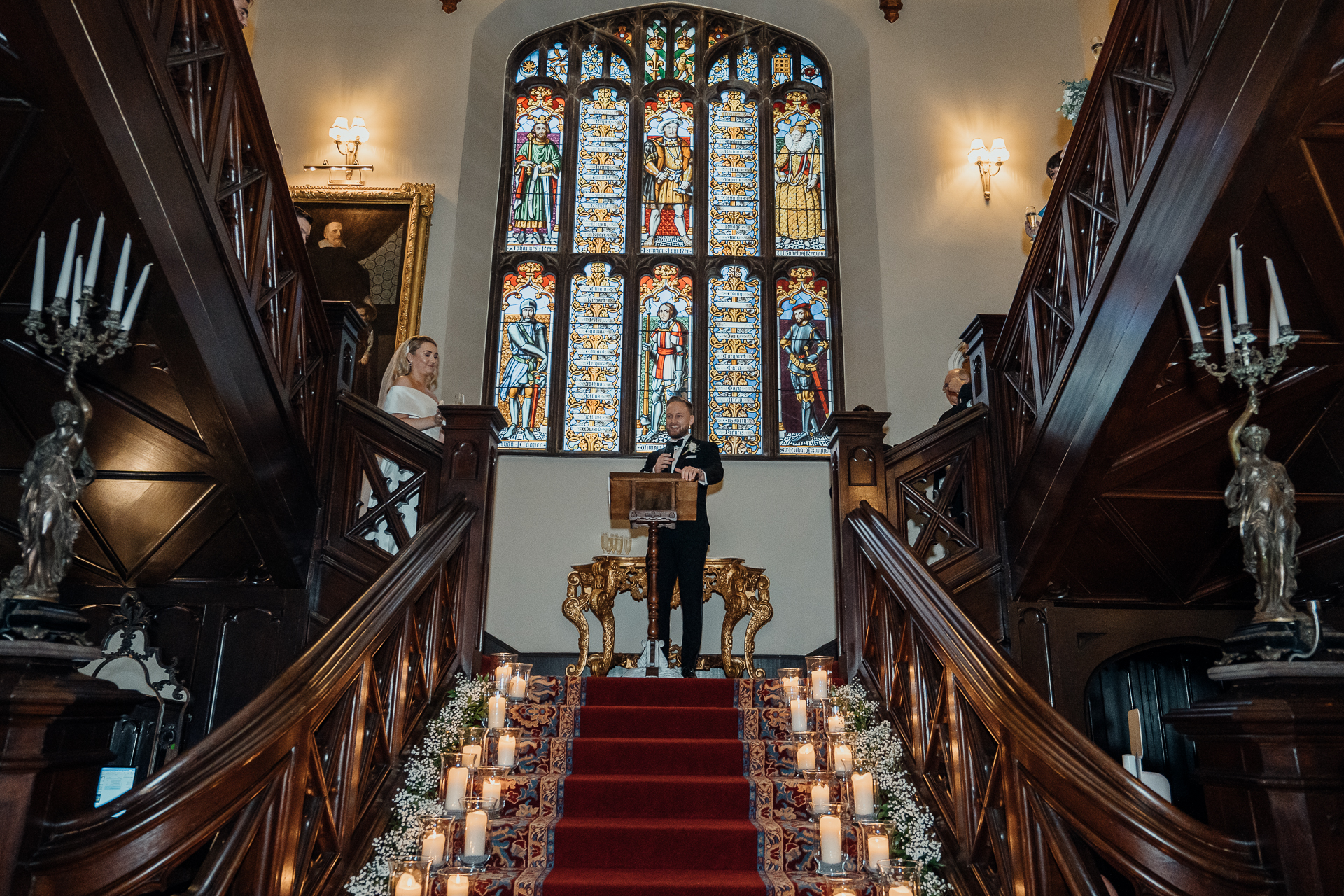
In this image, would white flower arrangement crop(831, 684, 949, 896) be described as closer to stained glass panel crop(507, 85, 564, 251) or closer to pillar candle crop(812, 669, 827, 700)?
pillar candle crop(812, 669, 827, 700)

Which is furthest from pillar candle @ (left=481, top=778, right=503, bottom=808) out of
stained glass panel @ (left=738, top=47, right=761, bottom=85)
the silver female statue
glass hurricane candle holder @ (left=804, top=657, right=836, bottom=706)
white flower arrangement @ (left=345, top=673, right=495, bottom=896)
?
stained glass panel @ (left=738, top=47, right=761, bottom=85)

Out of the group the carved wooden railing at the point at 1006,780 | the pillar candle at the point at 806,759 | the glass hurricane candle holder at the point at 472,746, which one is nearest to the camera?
the carved wooden railing at the point at 1006,780

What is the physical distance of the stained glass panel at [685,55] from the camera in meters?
9.77

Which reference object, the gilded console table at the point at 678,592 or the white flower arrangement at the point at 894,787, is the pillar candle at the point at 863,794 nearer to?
the white flower arrangement at the point at 894,787

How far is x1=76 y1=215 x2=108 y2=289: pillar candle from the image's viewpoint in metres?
3.05

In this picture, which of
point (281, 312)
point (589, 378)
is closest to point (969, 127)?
point (589, 378)

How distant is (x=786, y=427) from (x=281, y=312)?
4.70 metres

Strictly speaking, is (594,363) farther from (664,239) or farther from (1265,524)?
(1265,524)

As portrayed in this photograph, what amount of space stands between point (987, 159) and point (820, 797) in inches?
254

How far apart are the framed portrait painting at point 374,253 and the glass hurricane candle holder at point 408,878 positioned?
5351 mm

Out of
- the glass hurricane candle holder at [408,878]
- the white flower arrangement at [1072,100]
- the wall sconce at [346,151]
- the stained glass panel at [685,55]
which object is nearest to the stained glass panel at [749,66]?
the stained glass panel at [685,55]

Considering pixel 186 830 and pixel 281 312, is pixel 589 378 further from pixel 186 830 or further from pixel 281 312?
pixel 186 830

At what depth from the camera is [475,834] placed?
367cm

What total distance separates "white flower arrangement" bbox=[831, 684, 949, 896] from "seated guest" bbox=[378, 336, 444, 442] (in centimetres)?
284
